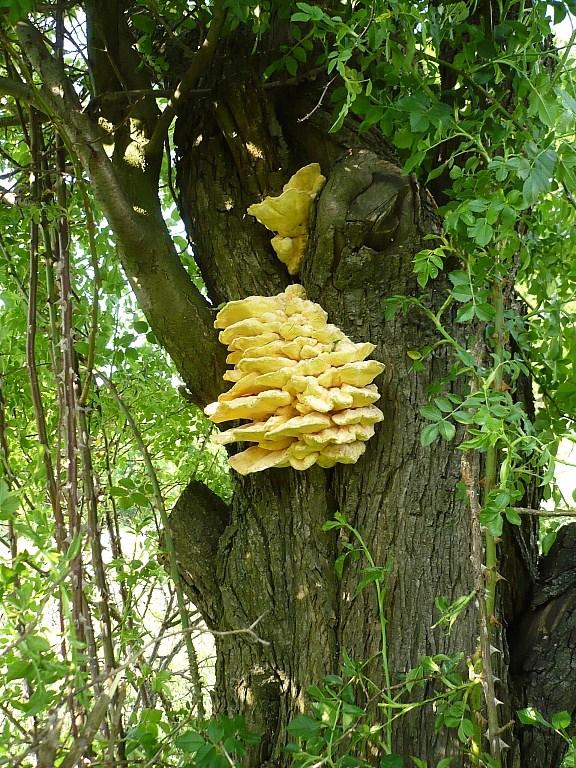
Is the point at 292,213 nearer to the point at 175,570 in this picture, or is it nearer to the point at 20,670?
the point at 175,570

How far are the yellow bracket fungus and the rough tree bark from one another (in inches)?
2.5

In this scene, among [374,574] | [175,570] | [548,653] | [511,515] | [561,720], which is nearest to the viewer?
[511,515]

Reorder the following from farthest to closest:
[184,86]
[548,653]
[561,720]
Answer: [184,86] < [548,653] < [561,720]

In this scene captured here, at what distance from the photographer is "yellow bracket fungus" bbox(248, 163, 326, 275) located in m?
1.86

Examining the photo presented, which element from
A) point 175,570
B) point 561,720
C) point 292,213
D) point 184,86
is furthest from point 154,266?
point 561,720

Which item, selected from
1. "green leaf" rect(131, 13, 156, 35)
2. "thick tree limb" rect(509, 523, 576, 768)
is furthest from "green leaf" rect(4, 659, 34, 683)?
"green leaf" rect(131, 13, 156, 35)

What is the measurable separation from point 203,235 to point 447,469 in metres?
0.99

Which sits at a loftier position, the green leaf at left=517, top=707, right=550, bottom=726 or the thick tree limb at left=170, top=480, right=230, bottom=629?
the thick tree limb at left=170, top=480, right=230, bottom=629

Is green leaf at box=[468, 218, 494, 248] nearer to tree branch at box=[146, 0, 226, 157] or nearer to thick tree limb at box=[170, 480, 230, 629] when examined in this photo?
tree branch at box=[146, 0, 226, 157]

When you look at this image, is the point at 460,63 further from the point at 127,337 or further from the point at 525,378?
the point at 127,337

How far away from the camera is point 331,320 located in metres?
1.84

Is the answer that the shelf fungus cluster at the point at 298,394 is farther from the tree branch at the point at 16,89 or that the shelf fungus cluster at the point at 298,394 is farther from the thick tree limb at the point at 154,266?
the tree branch at the point at 16,89

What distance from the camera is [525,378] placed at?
78.7 inches

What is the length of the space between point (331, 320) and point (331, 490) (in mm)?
446
